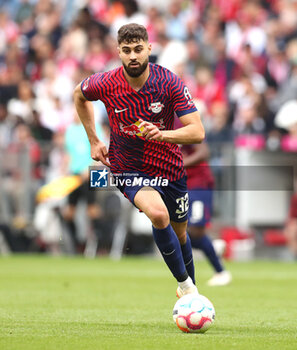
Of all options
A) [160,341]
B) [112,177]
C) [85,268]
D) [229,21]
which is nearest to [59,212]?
[85,268]

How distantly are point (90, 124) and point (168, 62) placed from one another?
28.3ft

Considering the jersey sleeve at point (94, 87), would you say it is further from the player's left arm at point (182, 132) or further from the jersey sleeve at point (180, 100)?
the jersey sleeve at point (180, 100)

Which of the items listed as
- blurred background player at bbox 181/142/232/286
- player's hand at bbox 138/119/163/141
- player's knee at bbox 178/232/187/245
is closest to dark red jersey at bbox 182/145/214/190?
blurred background player at bbox 181/142/232/286

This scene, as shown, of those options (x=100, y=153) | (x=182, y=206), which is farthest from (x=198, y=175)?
(x=100, y=153)

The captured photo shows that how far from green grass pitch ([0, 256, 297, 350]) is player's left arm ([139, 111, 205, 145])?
1546mm

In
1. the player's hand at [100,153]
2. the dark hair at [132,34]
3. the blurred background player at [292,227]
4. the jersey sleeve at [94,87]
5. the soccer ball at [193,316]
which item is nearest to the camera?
the soccer ball at [193,316]

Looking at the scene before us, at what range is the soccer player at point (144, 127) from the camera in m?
Result: 7.64

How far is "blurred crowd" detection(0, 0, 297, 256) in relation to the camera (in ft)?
58.6

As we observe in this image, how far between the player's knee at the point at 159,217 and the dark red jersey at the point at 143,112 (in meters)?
0.49

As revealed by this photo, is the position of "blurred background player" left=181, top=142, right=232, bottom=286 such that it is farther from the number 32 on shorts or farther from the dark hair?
the dark hair

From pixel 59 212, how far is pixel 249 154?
4.02 metres

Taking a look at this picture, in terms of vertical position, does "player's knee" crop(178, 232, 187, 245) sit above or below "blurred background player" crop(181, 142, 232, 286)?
above

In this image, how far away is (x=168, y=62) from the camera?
16.9 m

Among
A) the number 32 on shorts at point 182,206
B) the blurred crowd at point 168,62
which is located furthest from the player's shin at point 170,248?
the blurred crowd at point 168,62
